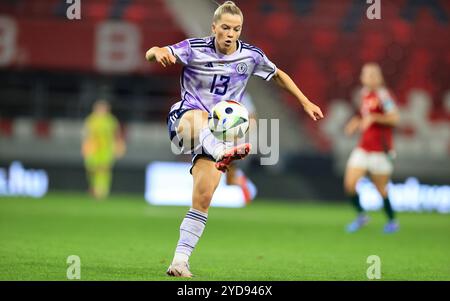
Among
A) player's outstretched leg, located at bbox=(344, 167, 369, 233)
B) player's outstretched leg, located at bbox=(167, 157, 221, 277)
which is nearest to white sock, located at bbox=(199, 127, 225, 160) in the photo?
player's outstretched leg, located at bbox=(167, 157, 221, 277)

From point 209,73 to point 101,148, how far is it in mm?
12032

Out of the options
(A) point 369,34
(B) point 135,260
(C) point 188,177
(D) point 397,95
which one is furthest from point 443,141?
(B) point 135,260

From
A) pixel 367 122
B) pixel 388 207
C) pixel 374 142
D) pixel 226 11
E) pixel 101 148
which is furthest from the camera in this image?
pixel 101 148

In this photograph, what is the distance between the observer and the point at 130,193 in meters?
19.0

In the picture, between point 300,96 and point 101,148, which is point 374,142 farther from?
point 101,148

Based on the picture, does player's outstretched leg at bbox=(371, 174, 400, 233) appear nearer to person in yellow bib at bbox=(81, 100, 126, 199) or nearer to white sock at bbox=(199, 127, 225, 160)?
white sock at bbox=(199, 127, 225, 160)

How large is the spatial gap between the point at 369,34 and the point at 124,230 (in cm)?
1040

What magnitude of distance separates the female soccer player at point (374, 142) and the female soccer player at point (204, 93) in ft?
17.0

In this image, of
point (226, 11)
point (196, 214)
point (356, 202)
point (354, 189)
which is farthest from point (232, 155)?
point (356, 202)

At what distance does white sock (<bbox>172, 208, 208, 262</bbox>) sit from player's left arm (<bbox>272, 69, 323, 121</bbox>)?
114cm

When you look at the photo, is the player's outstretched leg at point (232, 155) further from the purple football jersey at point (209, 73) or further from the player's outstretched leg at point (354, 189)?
the player's outstretched leg at point (354, 189)

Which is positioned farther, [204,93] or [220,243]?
[220,243]

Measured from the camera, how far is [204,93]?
7.20m

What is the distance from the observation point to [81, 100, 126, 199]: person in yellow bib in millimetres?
18562
